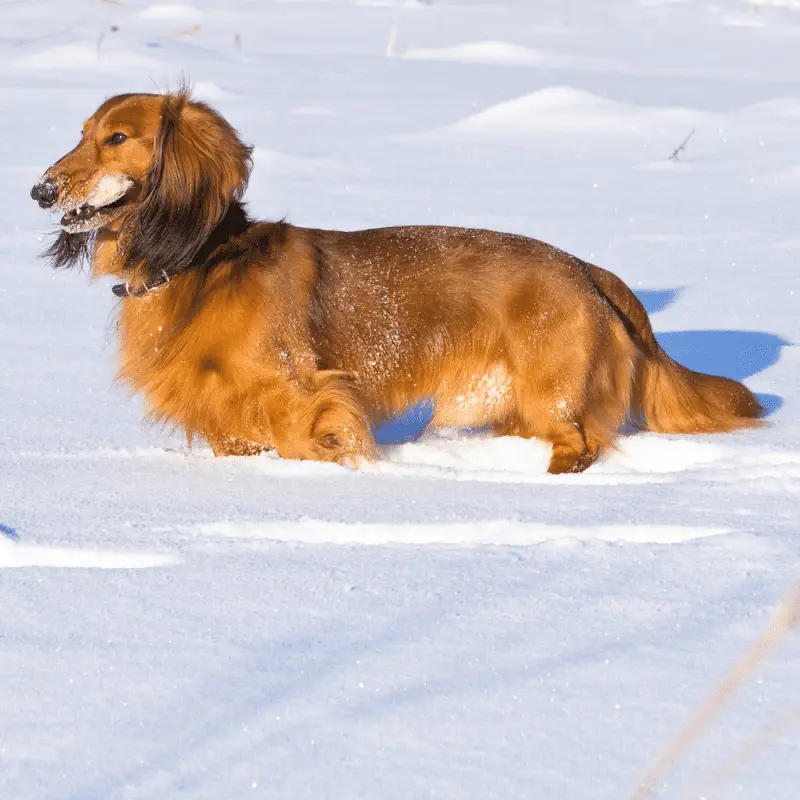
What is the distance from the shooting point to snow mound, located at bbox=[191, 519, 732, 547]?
7.99ft

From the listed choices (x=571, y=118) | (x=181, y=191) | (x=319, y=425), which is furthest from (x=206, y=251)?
(x=571, y=118)

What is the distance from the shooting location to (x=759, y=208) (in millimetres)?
6520

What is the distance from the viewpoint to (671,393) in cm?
361

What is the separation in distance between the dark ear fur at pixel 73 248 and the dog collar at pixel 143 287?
20cm

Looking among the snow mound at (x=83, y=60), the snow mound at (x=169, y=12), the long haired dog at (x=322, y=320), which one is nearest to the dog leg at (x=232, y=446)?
the long haired dog at (x=322, y=320)

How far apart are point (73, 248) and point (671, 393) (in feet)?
5.33

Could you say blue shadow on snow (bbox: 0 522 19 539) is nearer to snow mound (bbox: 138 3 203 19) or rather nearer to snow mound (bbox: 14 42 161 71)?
snow mound (bbox: 14 42 161 71)

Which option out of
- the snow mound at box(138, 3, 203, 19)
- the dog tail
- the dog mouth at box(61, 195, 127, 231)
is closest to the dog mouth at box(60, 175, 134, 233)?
the dog mouth at box(61, 195, 127, 231)

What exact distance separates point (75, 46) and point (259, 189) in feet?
13.2

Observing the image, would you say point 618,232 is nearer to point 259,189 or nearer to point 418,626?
point 259,189

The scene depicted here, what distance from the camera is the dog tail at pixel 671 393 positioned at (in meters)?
3.52

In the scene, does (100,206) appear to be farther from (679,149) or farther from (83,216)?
(679,149)

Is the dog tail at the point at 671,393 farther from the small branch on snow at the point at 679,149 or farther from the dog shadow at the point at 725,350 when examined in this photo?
the small branch on snow at the point at 679,149

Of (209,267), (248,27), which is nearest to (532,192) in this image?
(209,267)
